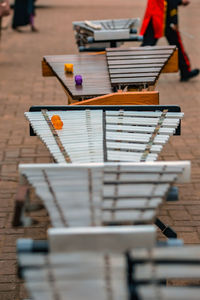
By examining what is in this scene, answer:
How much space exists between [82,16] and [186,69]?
7.54m

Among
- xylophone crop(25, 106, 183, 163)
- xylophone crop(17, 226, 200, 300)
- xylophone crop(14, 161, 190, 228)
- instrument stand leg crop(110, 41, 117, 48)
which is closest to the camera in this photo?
xylophone crop(17, 226, 200, 300)

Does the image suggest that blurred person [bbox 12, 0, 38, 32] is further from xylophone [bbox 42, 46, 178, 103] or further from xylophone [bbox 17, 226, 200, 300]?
xylophone [bbox 17, 226, 200, 300]

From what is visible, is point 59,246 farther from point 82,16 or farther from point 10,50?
point 82,16

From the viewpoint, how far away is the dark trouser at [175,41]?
8555 mm

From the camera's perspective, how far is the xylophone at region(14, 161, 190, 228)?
2.38m

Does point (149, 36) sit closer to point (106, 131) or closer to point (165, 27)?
point (165, 27)

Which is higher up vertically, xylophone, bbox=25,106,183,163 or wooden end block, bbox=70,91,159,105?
xylophone, bbox=25,106,183,163

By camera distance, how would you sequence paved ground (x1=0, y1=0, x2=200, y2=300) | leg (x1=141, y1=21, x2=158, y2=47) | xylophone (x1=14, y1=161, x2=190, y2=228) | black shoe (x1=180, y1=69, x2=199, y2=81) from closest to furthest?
xylophone (x1=14, y1=161, x2=190, y2=228), paved ground (x1=0, y1=0, x2=200, y2=300), leg (x1=141, y1=21, x2=158, y2=47), black shoe (x1=180, y1=69, x2=199, y2=81)

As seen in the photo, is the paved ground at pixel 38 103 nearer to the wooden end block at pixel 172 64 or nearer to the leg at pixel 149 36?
the leg at pixel 149 36

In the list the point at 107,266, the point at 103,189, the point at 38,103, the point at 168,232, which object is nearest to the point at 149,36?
the point at 38,103

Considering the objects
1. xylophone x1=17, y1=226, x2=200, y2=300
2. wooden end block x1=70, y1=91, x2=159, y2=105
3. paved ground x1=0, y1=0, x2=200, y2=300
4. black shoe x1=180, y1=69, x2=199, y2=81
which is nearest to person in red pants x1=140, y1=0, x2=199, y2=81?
black shoe x1=180, y1=69, x2=199, y2=81

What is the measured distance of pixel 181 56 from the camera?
8719 millimetres

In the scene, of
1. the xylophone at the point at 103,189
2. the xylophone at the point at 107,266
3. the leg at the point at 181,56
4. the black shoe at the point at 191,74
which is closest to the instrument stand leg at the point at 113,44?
the leg at the point at 181,56

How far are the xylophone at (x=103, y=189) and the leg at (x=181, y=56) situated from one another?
20.0 feet
